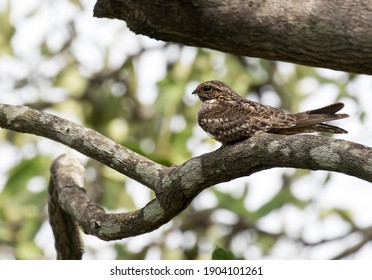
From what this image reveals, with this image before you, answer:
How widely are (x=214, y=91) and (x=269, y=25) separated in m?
0.84

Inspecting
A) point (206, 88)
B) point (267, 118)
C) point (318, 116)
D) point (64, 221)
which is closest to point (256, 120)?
point (267, 118)

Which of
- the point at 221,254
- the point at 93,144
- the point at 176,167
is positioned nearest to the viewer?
the point at 176,167

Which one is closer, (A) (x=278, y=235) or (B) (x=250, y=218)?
(B) (x=250, y=218)

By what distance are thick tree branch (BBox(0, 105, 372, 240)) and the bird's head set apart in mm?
1028

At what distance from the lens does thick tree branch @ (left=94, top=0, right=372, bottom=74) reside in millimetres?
4336

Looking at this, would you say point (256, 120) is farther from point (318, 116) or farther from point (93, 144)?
point (93, 144)

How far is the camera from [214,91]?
5160 mm

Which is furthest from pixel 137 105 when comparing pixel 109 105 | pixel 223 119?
pixel 223 119

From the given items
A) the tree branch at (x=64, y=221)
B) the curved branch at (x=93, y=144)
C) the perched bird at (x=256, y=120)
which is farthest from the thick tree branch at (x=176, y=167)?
the tree branch at (x=64, y=221)

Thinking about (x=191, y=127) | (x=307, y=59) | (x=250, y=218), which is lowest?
(x=307, y=59)

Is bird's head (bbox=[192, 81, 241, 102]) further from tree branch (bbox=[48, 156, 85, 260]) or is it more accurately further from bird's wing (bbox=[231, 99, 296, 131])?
tree branch (bbox=[48, 156, 85, 260])

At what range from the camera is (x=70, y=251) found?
5238 mm
